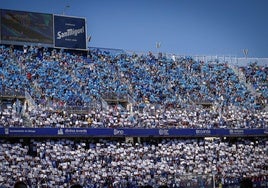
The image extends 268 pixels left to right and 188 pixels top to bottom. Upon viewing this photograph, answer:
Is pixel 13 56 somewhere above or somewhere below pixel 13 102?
above

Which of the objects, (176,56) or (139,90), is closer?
(139,90)

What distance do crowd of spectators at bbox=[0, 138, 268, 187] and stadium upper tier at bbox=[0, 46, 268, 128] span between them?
6.44ft

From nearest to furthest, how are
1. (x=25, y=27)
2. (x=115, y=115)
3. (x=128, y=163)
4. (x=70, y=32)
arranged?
(x=128, y=163)
(x=115, y=115)
(x=25, y=27)
(x=70, y=32)

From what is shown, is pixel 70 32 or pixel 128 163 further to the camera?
pixel 70 32

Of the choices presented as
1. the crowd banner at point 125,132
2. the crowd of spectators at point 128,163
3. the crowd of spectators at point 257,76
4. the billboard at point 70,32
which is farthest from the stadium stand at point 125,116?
the billboard at point 70,32

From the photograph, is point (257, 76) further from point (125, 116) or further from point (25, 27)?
point (25, 27)

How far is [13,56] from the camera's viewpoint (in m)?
51.5

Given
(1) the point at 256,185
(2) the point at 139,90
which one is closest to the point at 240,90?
(2) the point at 139,90

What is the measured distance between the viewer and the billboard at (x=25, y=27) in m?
53.5

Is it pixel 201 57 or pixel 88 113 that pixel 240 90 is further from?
pixel 88 113

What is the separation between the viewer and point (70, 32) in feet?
191

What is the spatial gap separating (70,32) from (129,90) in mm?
10100

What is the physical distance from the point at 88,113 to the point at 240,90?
23024 millimetres

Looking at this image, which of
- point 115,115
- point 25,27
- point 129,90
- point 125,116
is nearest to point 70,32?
point 25,27
